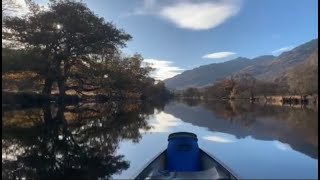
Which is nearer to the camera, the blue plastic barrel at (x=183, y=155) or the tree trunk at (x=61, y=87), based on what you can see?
the blue plastic barrel at (x=183, y=155)

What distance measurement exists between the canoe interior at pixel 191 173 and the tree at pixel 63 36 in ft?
141

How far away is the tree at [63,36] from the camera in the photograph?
165ft

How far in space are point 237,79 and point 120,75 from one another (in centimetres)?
9897

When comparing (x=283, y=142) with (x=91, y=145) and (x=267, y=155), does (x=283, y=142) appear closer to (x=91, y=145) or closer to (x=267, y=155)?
(x=267, y=155)

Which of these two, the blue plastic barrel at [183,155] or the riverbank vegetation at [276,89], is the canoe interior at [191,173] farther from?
the riverbank vegetation at [276,89]

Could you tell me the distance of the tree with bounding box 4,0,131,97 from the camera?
5019 centimetres

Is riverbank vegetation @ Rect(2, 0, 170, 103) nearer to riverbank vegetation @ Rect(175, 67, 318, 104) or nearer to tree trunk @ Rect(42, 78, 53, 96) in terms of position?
tree trunk @ Rect(42, 78, 53, 96)

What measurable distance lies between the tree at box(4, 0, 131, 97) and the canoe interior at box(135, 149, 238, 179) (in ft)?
141

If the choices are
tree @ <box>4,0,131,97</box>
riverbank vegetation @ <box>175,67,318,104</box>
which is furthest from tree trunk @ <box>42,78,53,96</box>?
riverbank vegetation @ <box>175,67,318,104</box>

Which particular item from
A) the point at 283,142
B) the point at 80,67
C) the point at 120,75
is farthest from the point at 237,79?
the point at 283,142

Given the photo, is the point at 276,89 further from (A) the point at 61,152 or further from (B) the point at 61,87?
(A) the point at 61,152

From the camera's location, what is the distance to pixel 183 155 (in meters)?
10.9

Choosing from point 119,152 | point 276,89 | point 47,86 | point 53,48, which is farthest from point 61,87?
point 276,89

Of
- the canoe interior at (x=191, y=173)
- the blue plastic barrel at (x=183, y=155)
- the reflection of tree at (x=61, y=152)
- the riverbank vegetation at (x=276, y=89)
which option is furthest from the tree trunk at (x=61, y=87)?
the canoe interior at (x=191, y=173)
